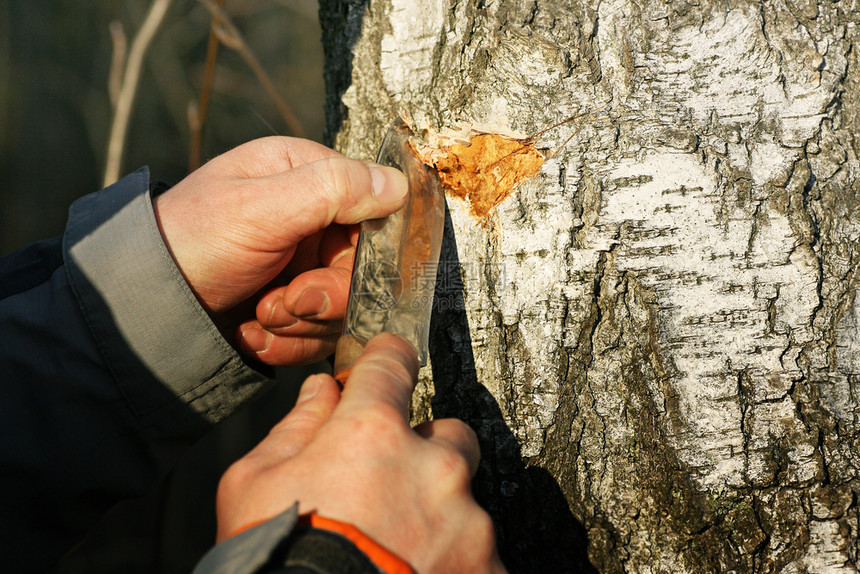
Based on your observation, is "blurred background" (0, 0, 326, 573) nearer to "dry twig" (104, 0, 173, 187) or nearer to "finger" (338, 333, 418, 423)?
"dry twig" (104, 0, 173, 187)

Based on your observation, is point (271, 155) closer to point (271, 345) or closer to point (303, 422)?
point (271, 345)

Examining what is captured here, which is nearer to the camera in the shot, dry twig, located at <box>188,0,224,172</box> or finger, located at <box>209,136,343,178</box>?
finger, located at <box>209,136,343,178</box>

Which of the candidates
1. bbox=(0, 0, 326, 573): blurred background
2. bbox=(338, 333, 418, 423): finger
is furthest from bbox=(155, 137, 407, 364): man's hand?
bbox=(0, 0, 326, 573): blurred background

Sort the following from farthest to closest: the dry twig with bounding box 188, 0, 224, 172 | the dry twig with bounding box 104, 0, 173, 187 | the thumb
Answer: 1. the dry twig with bounding box 104, 0, 173, 187
2. the dry twig with bounding box 188, 0, 224, 172
3. the thumb

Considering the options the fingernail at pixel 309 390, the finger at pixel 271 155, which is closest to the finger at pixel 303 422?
the fingernail at pixel 309 390

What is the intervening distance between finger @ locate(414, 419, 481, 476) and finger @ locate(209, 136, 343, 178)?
0.92 m

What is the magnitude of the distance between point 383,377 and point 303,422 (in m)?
0.18

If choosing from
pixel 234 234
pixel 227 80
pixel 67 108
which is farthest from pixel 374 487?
pixel 67 108

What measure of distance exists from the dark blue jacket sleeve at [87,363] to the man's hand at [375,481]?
0.63 meters

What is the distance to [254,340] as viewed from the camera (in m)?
1.83

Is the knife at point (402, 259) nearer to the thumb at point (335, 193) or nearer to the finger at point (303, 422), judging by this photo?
the thumb at point (335, 193)

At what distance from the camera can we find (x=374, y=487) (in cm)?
87

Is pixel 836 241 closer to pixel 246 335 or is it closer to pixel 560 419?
pixel 560 419

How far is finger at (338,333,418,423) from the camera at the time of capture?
962 mm
